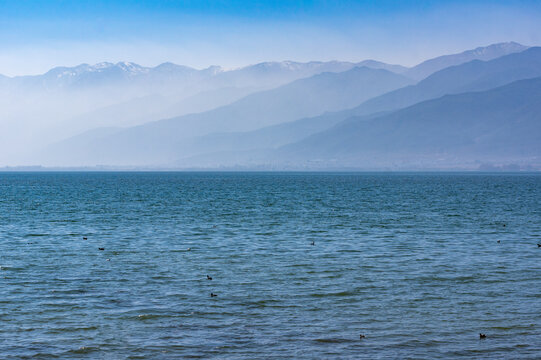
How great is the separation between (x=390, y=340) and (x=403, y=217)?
2103 inches

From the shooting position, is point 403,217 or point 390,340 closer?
point 390,340

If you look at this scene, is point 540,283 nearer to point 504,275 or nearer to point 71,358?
point 504,275

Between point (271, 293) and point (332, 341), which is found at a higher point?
point (271, 293)

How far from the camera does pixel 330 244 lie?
52281 mm

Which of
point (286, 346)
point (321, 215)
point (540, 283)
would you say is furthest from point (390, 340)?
point (321, 215)

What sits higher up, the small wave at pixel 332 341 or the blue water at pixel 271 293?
the blue water at pixel 271 293

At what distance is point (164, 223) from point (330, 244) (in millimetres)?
24889

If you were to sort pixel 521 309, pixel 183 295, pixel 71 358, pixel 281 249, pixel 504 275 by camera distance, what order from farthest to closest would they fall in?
pixel 281 249, pixel 504 275, pixel 183 295, pixel 521 309, pixel 71 358

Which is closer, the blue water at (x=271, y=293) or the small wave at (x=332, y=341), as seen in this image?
the blue water at (x=271, y=293)

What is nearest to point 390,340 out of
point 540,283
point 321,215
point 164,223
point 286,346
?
point 286,346

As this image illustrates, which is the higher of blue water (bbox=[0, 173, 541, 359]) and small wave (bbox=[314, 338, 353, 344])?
blue water (bbox=[0, 173, 541, 359])

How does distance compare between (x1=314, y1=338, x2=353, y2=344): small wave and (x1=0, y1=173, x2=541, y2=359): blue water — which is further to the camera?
(x1=314, y1=338, x2=353, y2=344): small wave

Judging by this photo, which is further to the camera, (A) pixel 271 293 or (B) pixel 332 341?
(A) pixel 271 293

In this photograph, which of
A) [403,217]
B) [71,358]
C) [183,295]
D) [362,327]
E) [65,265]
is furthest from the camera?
[403,217]
